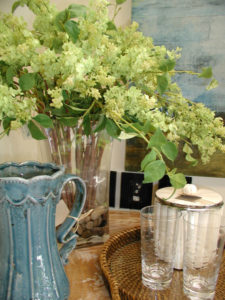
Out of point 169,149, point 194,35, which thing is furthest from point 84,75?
point 194,35

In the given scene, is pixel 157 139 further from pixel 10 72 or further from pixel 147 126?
pixel 10 72

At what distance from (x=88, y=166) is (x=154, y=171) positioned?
206 millimetres

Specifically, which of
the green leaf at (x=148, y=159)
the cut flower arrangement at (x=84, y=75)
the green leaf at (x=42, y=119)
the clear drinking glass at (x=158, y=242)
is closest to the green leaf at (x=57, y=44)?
the cut flower arrangement at (x=84, y=75)

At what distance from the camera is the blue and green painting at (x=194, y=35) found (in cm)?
79

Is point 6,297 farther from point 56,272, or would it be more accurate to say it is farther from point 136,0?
point 136,0

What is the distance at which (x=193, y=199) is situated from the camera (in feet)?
1.90

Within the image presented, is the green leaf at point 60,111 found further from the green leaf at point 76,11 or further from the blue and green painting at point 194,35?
the blue and green painting at point 194,35

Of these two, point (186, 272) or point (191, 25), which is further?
point (191, 25)

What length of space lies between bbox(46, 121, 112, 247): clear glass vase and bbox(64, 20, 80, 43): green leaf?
0.18m

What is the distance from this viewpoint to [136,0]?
825mm

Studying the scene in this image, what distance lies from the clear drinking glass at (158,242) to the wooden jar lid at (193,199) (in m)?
0.02

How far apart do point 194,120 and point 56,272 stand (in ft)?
1.15

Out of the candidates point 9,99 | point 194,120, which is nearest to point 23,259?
point 9,99

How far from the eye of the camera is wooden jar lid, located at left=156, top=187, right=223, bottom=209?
0.56 m
